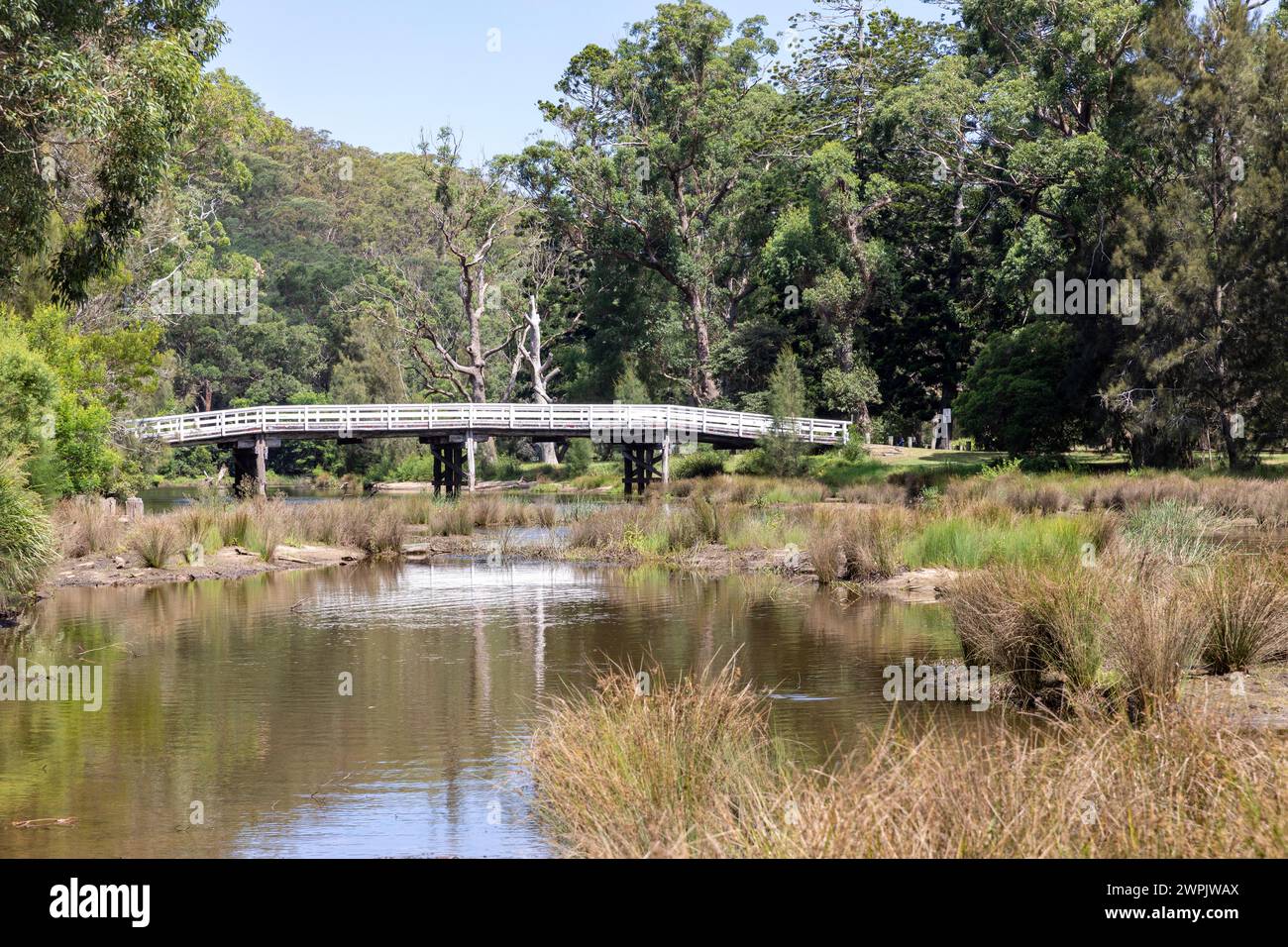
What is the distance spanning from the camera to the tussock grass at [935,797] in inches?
230

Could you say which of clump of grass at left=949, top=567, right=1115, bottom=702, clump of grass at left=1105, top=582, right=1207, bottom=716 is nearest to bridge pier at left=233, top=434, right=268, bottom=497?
clump of grass at left=949, top=567, right=1115, bottom=702

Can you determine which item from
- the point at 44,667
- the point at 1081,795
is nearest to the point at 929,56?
the point at 44,667

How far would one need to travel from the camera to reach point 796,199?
61000 mm

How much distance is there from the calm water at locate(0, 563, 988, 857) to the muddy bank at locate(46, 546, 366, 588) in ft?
2.78

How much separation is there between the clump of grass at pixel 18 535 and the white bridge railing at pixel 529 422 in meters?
29.9

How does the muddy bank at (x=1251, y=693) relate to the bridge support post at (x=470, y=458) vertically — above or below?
below

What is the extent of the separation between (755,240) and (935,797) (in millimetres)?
59121

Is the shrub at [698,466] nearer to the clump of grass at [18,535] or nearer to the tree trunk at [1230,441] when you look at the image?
the tree trunk at [1230,441]

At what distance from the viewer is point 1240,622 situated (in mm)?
11312

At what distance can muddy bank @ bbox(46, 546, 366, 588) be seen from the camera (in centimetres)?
2298

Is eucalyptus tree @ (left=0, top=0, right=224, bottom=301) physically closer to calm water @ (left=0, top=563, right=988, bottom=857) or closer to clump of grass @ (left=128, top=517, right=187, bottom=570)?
clump of grass @ (left=128, top=517, right=187, bottom=570)

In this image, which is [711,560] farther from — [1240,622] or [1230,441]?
[1230,441]

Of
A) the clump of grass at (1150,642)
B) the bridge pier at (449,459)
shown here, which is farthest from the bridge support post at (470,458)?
the clump of grass at (1150,642)
